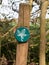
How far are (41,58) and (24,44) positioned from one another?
10.2ft

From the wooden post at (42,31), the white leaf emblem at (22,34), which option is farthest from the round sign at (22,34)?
the wooden post at (42,31)

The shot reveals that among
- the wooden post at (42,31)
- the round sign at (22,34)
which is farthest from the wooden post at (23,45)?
the wooden post at (42,31)

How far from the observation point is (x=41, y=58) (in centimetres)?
594

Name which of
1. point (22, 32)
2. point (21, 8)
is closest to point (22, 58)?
point (22, 32)

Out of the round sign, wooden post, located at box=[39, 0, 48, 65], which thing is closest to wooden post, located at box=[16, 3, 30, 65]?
the round sign

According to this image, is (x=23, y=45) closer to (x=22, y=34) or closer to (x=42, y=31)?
(x=22, y=34)

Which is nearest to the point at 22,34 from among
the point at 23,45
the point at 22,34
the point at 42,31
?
the point at 22,34

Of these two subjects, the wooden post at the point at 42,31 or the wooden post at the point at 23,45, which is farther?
the wooden post at the point at 42,31

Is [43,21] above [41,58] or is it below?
above

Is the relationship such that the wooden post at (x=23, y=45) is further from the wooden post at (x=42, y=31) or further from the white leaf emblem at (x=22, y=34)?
the wooden post at (x=42, y=31)

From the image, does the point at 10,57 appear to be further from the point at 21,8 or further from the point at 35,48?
the point at 21,8

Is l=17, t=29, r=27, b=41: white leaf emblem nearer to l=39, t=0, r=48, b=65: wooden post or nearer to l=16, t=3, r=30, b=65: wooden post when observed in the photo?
l=16, t=3, r=30, b=65: wooden post

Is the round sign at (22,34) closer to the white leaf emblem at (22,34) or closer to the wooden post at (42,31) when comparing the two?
the white leaf emblem at (22,34)

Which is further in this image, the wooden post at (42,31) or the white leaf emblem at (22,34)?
the wooden post at (42,31)
